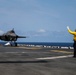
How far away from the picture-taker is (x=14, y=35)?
74.6 meters

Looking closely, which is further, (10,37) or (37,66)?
(10,37)

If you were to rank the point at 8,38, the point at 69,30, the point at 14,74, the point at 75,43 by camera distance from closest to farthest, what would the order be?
1. the point at 14,74
2. the point at 69,30
3. the point at 75,43
4. the point at 8,38

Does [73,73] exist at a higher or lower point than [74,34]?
lower

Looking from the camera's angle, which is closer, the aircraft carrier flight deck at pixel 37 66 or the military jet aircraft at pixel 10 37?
the aircraft carrier flight deck at pixel 37 66

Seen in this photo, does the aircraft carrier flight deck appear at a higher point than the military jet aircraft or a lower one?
lower

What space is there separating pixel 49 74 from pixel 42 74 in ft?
0.98

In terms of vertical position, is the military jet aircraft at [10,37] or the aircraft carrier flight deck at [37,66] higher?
the military jet aircraft at [10,37]

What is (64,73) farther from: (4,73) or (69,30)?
(69,30)

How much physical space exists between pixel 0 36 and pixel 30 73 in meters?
65.2

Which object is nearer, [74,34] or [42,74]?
[42,74]

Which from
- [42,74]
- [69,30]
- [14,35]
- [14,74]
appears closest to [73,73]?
[42,74]

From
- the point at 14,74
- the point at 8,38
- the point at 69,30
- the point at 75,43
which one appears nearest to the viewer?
the point at 14,74

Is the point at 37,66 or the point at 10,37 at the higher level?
the point at 10,37

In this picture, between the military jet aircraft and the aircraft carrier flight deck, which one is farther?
the military jet aircraft
